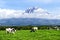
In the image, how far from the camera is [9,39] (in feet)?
98.1

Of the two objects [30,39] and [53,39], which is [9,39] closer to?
[30,39]

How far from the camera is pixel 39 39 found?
96.6ft

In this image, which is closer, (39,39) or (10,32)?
(39,39)

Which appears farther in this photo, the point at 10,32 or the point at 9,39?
the point at 10,32

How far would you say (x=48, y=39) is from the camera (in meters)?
29.3

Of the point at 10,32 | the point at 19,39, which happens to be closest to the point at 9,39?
the point at 19,39

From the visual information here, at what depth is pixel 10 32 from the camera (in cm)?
4275

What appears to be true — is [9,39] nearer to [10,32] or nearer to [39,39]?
[39,39]

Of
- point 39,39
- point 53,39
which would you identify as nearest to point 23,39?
point 39,39

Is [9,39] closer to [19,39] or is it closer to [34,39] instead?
[19,39]

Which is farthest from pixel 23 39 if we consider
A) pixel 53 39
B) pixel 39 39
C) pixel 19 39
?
pixel 53 39

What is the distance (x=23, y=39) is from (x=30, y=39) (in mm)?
1197

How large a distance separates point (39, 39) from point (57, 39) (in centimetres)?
277

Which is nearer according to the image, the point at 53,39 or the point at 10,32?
the point at 53,39
